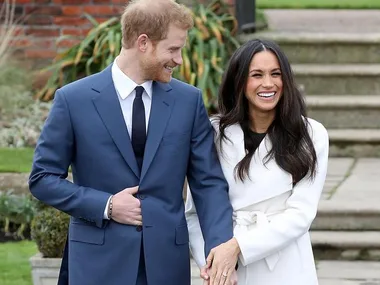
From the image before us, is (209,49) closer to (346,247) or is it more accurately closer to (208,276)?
(346,247)

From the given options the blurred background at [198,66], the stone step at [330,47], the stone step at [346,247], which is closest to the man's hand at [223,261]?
the stone step at [346,247]

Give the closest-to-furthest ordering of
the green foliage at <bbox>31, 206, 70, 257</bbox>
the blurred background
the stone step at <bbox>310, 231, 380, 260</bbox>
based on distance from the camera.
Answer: the green foliage at <bbox>31, 206, 70, 257</bbox> → the stone step at <bbox>310, 231, 380, 260</bbox> → the blurred background

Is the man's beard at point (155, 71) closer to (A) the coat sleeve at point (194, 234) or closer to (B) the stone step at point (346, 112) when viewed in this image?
(A) the coat sleeve at point (194, 234)

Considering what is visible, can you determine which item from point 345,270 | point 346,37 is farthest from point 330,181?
point 346,37

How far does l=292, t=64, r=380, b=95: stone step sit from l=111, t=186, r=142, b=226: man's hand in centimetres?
514

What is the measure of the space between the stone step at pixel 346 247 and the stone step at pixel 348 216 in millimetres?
117

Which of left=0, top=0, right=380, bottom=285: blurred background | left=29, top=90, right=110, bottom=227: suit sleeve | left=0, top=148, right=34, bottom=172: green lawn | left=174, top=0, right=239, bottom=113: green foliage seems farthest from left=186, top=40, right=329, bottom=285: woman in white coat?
left=174, top=0, right=239, bottom=113: green foliage

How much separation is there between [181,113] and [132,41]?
0.33m

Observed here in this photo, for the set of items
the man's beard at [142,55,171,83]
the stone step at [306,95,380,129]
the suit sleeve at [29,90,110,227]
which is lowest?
the stone step at [306,95,380,129]

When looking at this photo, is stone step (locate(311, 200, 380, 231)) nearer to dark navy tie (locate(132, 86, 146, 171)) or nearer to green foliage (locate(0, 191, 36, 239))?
green foliage (locate(0, 191, 36, 239))

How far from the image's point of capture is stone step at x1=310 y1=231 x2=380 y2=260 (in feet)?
22.6

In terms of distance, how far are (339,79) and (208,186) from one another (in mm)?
5160

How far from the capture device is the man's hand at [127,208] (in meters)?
4.11

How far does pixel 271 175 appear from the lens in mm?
4184
